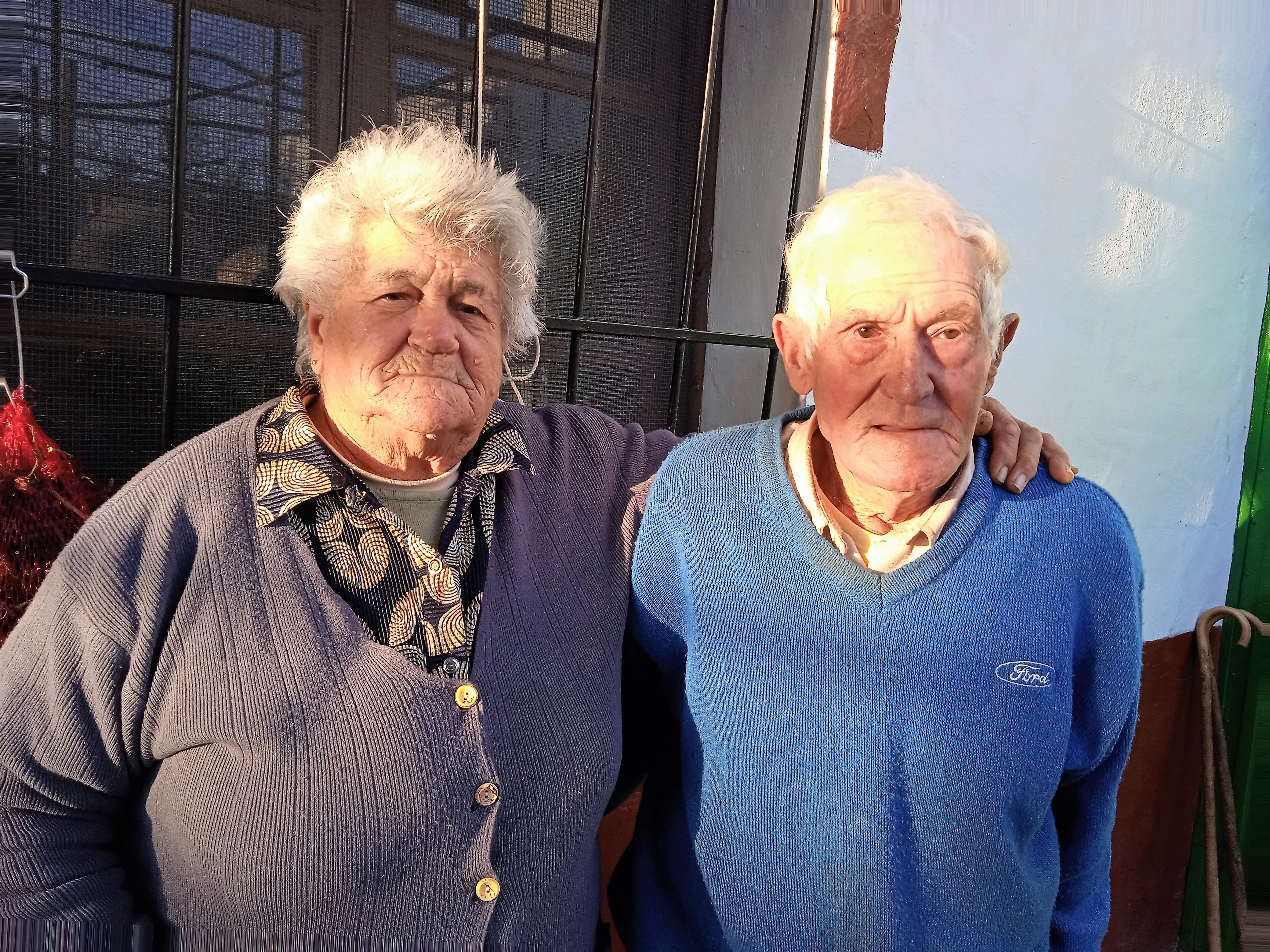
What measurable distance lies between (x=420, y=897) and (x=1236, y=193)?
3.14 m

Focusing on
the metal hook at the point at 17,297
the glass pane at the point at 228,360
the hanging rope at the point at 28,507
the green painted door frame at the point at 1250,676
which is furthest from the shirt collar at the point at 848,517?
the green painted door frame at the point at 1250,676

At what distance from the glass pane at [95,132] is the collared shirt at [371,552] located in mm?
623

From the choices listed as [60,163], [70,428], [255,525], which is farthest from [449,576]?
[60,163]

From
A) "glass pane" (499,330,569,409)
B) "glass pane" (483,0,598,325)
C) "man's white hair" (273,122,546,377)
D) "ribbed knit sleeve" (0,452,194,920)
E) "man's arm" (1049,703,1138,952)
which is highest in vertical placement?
"glass pane" (483,0,598,325)

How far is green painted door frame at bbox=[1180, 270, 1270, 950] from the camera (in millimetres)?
3035

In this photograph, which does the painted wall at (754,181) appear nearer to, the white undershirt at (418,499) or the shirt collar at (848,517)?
the shirt collar at (848,517)

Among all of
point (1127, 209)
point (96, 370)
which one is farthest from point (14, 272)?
point (1127, 209)

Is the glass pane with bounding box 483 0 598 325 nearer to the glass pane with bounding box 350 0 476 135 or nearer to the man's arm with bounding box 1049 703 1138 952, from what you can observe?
the glass pane with bounding box 350 0 476 135

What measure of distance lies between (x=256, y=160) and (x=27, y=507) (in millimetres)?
827

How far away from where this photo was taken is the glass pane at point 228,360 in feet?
6.07

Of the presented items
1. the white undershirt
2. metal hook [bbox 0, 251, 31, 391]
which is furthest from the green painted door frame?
metal hook [bbox 0, 251, 31, 391]

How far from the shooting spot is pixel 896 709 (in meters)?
1.32

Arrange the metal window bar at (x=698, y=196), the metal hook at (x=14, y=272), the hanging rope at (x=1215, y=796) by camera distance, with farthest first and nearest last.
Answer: the hanging rope at (x=1215, y=796), the metal window bar at (x=698, y=196), the metal hook at (x=14, y=272)

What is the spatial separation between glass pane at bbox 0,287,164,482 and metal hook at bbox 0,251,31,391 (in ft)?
0.06
